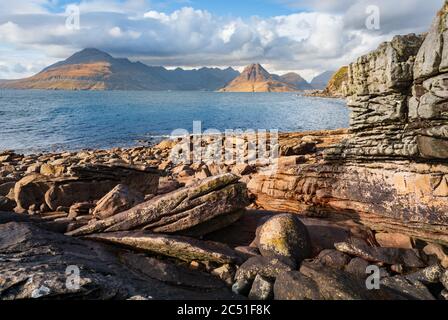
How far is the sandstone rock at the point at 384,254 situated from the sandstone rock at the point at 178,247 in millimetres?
4310

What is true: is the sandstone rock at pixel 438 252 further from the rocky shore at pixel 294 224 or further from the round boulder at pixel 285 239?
the round boulder at pixel 285 239

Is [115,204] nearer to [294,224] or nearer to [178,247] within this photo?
[178,247]

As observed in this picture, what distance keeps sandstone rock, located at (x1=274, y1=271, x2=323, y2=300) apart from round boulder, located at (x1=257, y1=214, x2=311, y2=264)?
76.7 inches

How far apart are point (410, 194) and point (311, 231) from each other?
4348mm

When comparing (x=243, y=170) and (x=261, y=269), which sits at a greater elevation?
(x=243, y=170)

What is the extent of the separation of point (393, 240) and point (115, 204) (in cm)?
1216

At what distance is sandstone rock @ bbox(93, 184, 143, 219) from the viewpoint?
15.9 m

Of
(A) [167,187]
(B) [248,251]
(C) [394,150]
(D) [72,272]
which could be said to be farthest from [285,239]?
(A) [167,187]

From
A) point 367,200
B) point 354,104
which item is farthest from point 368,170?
point 354,104

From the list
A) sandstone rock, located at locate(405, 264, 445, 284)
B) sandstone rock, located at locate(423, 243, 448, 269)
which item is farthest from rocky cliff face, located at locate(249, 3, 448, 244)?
sandstone rock, located at locate(405, 264, 445, 284)

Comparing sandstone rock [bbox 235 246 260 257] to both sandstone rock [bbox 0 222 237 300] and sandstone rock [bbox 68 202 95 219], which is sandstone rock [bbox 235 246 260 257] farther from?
sandstone rock [bbox 68 202 95 219]

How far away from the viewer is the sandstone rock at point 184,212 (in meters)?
14.0

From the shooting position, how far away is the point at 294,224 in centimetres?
1395

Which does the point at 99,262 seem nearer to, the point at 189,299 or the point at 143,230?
the point at 143,230
